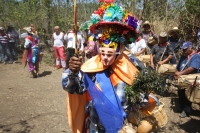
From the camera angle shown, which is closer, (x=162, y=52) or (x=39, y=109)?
(x=39, y=109)

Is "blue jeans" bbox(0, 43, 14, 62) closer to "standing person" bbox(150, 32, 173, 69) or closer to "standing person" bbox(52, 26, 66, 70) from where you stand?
"standing person" bbox(52, 26, 66, 70)

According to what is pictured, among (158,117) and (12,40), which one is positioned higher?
(12,40)

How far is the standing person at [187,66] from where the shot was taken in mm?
4895

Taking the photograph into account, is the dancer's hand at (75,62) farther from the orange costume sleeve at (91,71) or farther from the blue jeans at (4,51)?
the blue jeans at (4,51)

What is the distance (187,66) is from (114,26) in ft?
10.5

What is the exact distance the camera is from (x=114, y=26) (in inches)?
97.4

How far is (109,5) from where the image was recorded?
2.56 meters

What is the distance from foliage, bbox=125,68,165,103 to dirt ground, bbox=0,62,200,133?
2795 mm

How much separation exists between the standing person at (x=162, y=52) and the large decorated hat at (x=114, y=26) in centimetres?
387

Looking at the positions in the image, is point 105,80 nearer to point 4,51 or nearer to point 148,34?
point 148,34

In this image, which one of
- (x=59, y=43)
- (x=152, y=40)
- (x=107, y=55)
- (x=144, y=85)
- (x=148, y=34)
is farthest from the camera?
(x=59, y=43)

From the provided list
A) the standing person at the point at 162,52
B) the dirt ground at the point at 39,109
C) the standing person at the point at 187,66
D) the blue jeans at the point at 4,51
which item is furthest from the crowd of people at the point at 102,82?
the blue jeans at the point at 4,51

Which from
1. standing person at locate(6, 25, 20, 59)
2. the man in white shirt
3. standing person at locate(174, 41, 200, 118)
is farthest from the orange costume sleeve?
standing person at locate(6, 25, 20, 59)

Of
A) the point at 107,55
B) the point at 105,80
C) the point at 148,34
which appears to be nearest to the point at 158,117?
the point at 105,80
